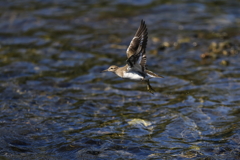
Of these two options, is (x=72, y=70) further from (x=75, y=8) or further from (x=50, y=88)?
(x=75, y=8)

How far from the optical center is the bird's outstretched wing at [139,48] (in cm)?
793

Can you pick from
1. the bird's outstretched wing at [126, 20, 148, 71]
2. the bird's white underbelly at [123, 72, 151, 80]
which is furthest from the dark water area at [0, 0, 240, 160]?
the bird's outstretched wing at [126, 20, 148, 71]

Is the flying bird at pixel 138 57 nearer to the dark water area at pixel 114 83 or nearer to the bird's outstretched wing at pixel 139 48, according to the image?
the bird's outstretched wing at pixel 139 48

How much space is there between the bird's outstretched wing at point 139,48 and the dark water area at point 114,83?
1717 mm

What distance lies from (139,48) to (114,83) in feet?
13.8

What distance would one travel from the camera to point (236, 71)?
12.1 m

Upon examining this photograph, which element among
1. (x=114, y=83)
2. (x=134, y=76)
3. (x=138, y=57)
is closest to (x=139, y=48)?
(x=138, y=57)

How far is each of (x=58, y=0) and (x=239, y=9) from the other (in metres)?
9.06

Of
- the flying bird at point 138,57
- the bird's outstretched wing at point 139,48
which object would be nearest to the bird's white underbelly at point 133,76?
the flying bird at point 138,57

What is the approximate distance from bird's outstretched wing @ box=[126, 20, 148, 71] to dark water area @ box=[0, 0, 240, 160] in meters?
1.72

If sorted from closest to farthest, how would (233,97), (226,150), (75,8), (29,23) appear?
(226,150) < (233,97) < (29,23) < (75,8)

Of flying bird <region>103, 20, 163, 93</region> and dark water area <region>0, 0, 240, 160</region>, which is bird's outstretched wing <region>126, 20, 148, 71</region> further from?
dark water area <region>0, 0, 240, 160</region>

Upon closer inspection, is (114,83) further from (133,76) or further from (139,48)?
(139,48)

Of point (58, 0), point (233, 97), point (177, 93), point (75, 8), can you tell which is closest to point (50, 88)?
point (177, 93)
